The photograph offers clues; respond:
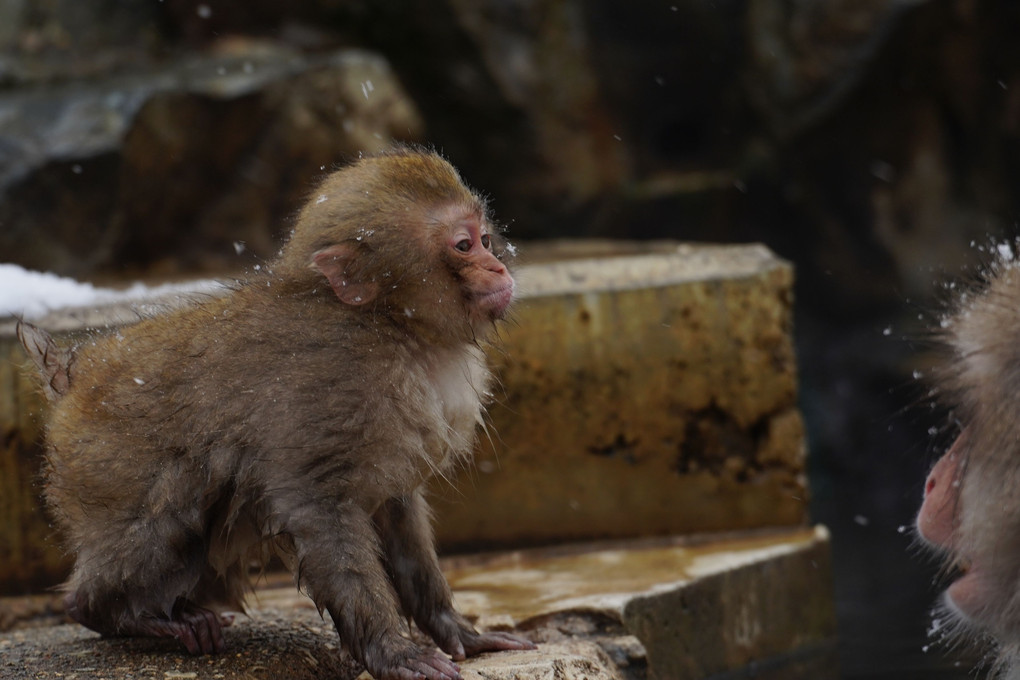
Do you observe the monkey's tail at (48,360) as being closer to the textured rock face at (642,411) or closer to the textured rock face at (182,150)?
the textured rock face at (642,411)

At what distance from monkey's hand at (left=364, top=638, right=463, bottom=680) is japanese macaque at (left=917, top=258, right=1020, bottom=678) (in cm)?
111

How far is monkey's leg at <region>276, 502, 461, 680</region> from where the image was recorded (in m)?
2.88

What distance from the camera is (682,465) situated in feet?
16.0

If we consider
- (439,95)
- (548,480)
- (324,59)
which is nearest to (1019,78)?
(439,95)

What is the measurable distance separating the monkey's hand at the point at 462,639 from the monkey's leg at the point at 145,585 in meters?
0.56

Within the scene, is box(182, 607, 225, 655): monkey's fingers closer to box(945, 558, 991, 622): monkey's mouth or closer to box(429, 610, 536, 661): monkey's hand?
box(429, 610, 536, 661): monkey's hand

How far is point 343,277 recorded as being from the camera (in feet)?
10.3

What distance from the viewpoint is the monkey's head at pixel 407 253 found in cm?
312

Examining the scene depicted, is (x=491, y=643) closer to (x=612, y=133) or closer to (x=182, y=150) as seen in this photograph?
(x=182, y=150)

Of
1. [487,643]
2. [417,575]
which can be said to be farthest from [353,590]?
[487,643]

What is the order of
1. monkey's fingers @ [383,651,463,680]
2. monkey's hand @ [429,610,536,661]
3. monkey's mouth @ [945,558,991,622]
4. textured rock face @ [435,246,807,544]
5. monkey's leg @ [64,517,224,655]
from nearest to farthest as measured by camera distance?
monkey's mouth @ [945,558,991,622], monkey's fingers @ [383,651,463,680], monkey's leg @ [64,517,224,655], monkey's hand @ [429,610,536,661], textured rock face @ [435,246,807,544]

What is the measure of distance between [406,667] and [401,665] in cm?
1

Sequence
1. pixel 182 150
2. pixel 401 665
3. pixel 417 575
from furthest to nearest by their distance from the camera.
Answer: pixel 182 150 → pixel 417 575 → pixel 401 665

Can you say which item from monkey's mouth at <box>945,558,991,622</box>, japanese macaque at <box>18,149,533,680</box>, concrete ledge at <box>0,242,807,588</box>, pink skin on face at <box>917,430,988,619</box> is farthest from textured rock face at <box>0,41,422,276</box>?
monkey's mouth at <box>945,558,991,622</box>
